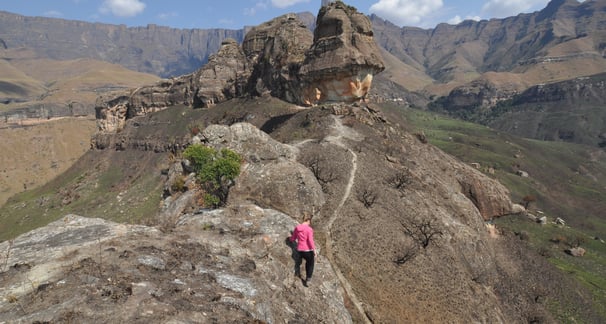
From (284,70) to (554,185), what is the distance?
8763cm

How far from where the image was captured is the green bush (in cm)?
2239

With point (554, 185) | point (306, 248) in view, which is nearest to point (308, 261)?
point (306, 248)

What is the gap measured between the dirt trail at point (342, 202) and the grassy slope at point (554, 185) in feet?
63.8

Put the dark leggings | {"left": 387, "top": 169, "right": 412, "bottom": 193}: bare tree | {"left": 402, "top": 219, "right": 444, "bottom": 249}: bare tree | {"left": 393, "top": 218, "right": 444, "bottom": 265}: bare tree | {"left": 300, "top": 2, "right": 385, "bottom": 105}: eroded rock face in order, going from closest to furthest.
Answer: the dark leggings → {"left": 393, "top": 218, "right": 444, "bottom": 265}: bare tree → {"left": 402, "top": 219, "right": 444, "bottom": 249}: bare tree → {"left": 387, "top": 169, "right": 412, "bottom": 193}: bare tree → {"left": 300, "top": 2, "right": 385, "bottom": 105}: eroded rock face

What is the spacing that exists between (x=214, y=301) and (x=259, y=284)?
2172mm

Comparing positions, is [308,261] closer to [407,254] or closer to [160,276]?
[160,276]

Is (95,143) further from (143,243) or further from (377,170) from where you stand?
(143,243)

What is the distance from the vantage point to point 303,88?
51.2m

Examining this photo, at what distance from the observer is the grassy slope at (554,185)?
50688 millimetres

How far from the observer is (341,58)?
4384cm

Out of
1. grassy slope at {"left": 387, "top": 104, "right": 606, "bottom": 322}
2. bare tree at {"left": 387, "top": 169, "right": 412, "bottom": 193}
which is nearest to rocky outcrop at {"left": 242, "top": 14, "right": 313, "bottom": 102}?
bare tree at {"left": 387, "top": 169, "right": 412, "bottom": 193}

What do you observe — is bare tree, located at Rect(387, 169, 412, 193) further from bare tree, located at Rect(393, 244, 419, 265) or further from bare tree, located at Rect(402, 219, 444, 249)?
bare tree, located at Rect(393, 244, 419, 265)

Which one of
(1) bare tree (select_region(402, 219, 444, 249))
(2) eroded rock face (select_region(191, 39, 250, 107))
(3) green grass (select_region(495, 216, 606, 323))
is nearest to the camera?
(1) bare tree (select_region(402, 219, 444, 249))

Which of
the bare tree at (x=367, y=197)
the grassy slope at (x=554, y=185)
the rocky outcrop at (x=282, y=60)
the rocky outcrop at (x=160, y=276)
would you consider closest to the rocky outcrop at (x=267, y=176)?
the bare tree at (x=367, y=197)
